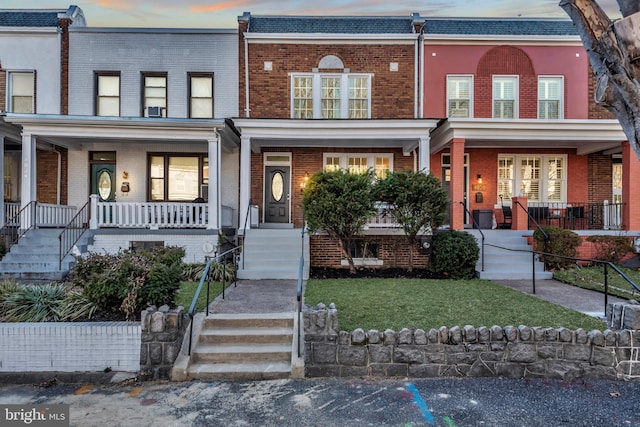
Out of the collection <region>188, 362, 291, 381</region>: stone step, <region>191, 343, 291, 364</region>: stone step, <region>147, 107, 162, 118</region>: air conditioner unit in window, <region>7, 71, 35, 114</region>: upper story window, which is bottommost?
<region>188, 362, 291, 381</region>: stone step

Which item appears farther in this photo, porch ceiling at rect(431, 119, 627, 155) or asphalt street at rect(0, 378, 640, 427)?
porch ceiling at rect(431, 119, 627, 155)

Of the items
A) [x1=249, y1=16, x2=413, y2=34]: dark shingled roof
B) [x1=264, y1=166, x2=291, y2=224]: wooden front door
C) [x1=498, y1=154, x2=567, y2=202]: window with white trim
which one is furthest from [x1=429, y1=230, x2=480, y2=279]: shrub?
[x1=249, y1=16, x2=413, y2=34]: dark shingled roof

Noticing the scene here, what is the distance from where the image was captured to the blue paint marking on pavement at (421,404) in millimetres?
3607

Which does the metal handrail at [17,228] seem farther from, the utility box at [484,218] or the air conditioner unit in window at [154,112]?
the utility box at [484,218]

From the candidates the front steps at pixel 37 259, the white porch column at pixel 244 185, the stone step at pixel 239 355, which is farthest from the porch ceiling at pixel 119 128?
the stone step at pixel 239 355

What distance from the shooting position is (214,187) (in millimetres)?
11125

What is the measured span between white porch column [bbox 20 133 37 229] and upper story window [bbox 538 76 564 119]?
53.3ft

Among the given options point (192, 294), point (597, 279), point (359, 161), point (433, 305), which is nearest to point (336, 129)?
point (359, 161)

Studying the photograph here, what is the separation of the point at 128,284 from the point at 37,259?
6514 millimetres

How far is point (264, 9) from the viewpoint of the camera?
15.1 m

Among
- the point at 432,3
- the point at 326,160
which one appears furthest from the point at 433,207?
the point at 432,3

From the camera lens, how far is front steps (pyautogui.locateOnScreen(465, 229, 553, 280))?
9547mm

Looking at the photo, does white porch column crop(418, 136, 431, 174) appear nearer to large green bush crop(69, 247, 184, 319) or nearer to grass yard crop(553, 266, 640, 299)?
grass yard crop(553, 266, 640, 299)

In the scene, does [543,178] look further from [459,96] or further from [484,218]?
[459,96]
